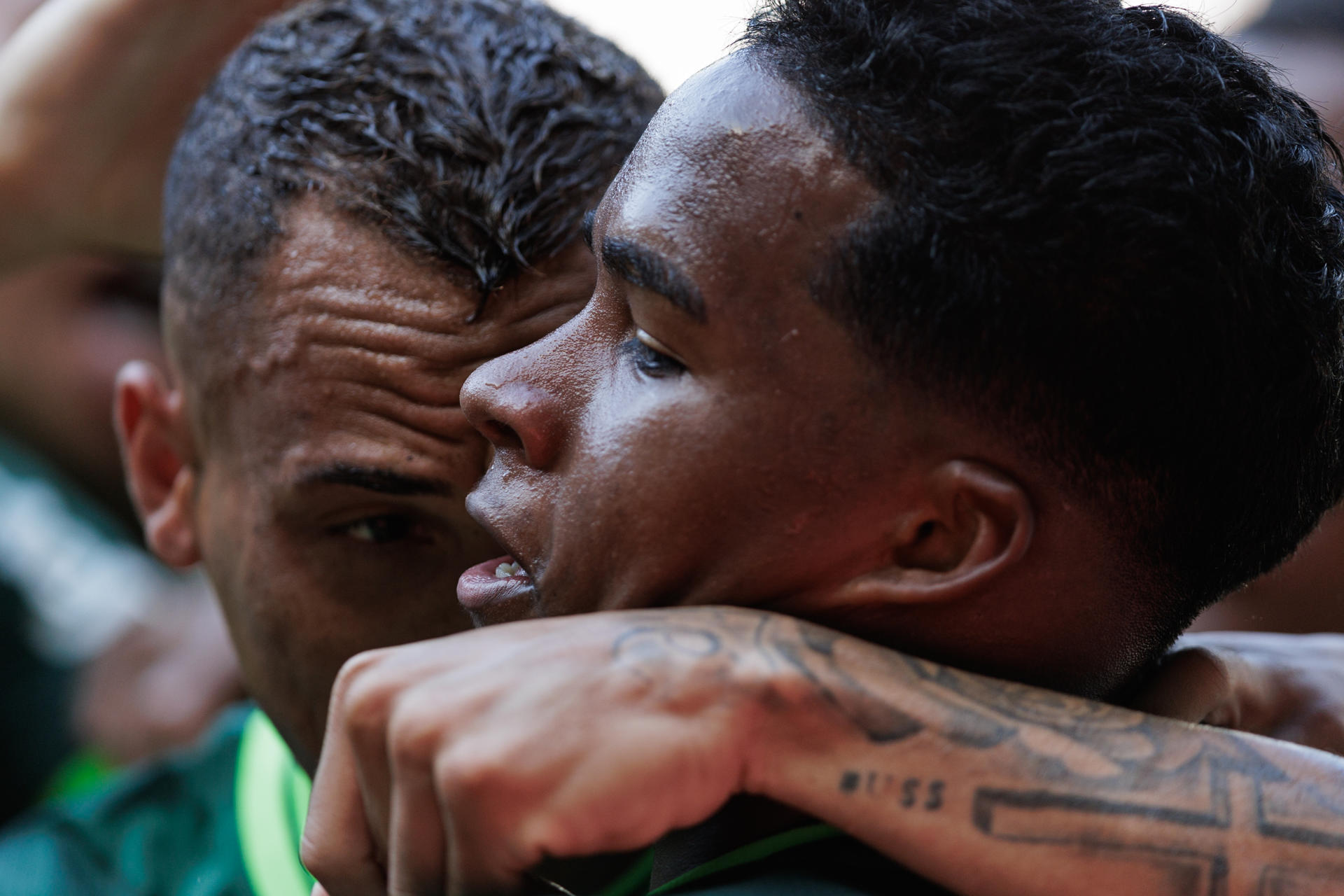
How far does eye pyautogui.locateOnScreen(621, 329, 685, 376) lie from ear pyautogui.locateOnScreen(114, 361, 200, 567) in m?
1.13

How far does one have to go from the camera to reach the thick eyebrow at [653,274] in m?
1.17

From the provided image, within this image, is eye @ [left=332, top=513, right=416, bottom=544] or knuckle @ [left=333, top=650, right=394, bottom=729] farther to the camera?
eye @ [left=332, top=513, right=416, bottom=544]

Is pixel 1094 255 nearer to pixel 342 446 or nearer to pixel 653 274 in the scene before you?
pixel 653 274

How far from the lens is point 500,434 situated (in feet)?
4.34

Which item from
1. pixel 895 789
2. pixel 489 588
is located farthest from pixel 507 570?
pixel 895 789

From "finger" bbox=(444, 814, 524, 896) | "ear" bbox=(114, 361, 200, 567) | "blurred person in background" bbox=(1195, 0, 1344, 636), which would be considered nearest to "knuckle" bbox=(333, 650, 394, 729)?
"finger" bbox=(444, 814, 524, 896)

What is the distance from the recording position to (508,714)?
103cm

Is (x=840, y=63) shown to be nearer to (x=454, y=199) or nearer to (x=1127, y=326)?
(x=1127, y=326)

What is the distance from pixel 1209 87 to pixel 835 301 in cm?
45

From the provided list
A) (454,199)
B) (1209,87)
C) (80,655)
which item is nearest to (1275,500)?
(1209,87)

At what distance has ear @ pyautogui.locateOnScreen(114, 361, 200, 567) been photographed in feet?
6.88

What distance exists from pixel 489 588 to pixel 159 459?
1096 millimetres

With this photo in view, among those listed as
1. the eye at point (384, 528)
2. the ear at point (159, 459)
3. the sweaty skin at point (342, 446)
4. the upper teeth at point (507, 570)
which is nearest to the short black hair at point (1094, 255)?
the upper teeth at point (507, 570)

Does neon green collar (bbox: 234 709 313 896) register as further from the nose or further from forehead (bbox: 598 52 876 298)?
forehead (bbox: 598 52 876 298)
